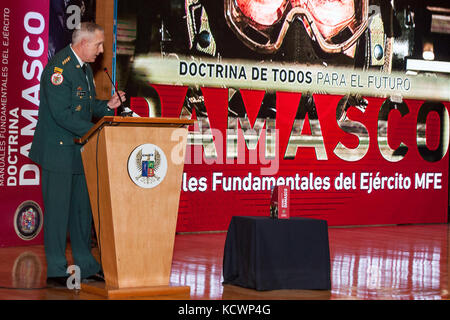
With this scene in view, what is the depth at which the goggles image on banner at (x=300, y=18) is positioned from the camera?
7770 mm

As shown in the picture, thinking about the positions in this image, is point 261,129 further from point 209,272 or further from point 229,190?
point 209,272

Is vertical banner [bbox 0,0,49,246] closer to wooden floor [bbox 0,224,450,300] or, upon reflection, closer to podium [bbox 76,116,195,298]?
wooden floor [bbox 0,224,450,300]

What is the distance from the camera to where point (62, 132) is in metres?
4.48

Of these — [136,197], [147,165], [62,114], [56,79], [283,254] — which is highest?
[56,79]

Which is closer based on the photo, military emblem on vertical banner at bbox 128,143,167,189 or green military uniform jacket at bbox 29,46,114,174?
military emblem on vertical banner at bbox 128,143,167,189

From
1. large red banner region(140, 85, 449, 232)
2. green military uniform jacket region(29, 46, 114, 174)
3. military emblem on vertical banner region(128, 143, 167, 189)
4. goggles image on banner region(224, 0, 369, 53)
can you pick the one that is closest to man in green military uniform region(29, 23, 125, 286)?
green military uniform jacket region(29, 46, 114, 174)

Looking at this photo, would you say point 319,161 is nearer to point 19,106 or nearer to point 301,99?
point 301,99

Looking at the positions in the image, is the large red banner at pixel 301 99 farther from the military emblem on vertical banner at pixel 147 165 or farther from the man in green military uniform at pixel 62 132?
the military emblem on vertical banner at pixel 147 165

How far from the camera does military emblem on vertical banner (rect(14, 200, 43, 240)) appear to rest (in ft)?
21.1

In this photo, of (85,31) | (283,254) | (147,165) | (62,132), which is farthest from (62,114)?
(283,254)

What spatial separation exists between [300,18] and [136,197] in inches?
180

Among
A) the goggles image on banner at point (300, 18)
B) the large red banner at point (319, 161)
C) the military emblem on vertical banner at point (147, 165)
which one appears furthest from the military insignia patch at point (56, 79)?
the goggles image on banner at point (300, 18)

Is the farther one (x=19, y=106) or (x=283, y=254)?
(x=19, y=106)

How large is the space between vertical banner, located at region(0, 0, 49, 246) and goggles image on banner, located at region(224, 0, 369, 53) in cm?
209
